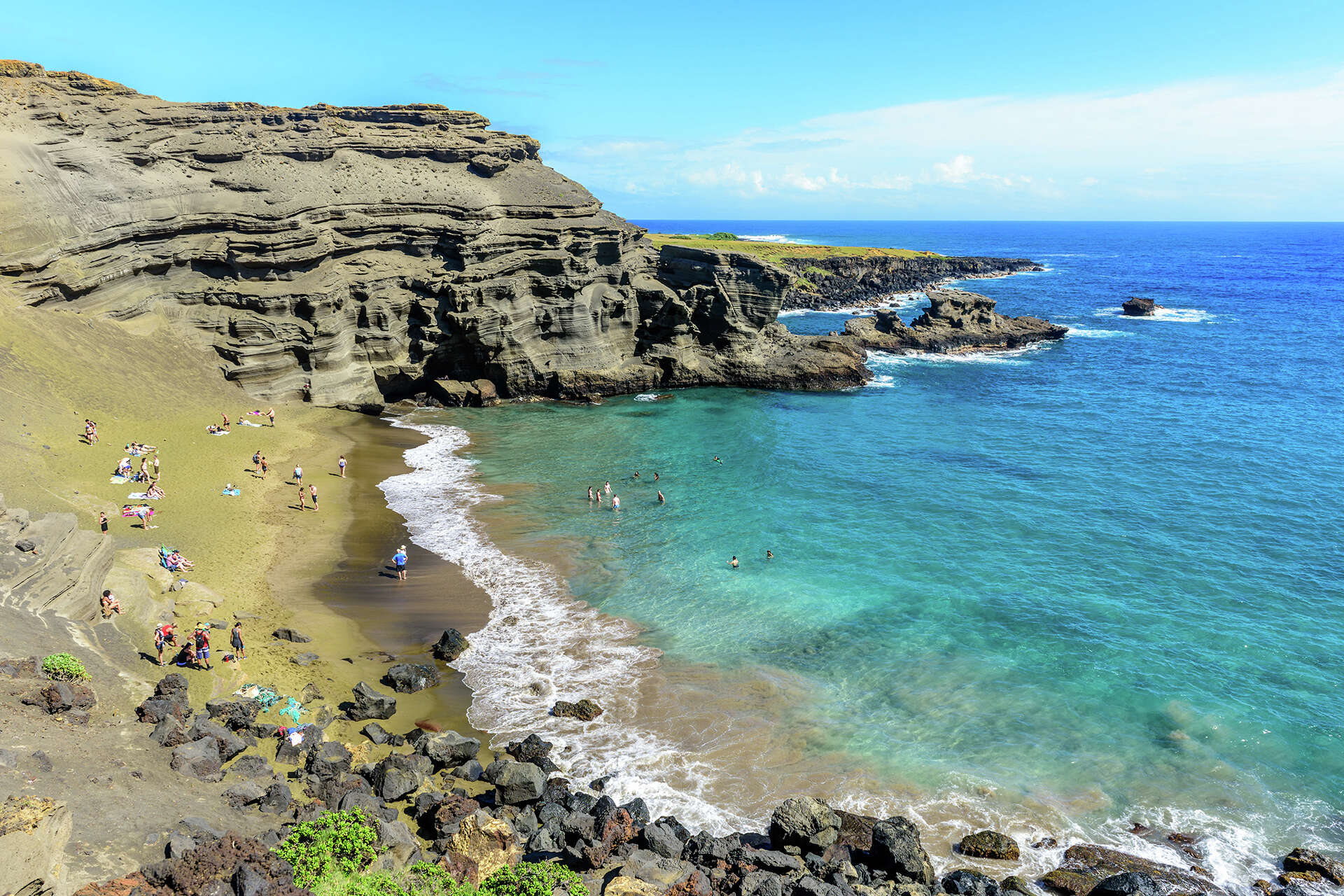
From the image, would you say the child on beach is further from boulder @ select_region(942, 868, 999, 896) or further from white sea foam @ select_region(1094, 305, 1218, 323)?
white sea foam @ select_region(1094, 305, 1218, 323)

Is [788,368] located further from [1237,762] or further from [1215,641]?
[1237,762]

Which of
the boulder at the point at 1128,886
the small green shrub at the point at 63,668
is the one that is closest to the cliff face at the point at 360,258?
the small green shrub at the point at 63,668

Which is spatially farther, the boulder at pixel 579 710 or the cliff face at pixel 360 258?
the cliff face at pixel 360 258

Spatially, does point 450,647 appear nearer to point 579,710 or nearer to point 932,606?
point 579,710

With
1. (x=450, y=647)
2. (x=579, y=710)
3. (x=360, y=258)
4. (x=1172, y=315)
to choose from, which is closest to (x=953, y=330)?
(x=1172, y=315)

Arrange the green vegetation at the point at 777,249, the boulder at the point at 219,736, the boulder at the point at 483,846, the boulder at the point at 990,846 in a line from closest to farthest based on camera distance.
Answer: the boulder at the point at 483,846 < the boulder at the point at 990,846 < the boulder at the point at 219,736 < the green vegetation at the point at 777,249

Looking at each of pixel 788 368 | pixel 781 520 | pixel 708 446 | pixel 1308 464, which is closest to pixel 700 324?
pixel 788 368

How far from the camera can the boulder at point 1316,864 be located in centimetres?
1708

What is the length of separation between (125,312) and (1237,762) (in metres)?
56.0

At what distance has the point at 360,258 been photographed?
5259cm

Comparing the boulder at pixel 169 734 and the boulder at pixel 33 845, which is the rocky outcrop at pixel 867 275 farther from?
the boulder at pixel 33 845

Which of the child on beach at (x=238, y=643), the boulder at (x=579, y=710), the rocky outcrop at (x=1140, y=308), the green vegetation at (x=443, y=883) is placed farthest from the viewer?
the rocky outcrop at (x=1140, y=308)

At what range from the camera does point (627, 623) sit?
2766 cm

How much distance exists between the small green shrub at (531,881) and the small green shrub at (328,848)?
1.94 metres
